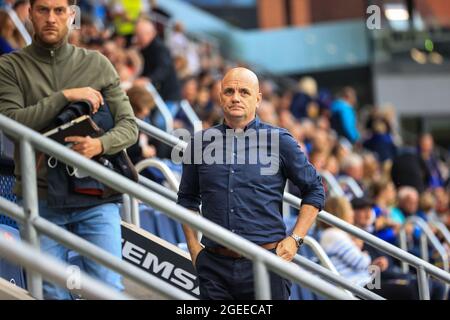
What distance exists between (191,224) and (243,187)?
81cm

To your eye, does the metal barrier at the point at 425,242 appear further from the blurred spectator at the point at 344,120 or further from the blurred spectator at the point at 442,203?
the blurred spectator at the point at 344,120

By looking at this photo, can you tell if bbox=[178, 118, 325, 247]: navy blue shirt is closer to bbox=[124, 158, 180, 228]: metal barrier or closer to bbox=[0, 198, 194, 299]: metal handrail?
bbox=[0, 198, 194, 299]: metal handrail

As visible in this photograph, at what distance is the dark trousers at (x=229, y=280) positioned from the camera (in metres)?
5.19

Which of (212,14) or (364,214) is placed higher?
(212,14)

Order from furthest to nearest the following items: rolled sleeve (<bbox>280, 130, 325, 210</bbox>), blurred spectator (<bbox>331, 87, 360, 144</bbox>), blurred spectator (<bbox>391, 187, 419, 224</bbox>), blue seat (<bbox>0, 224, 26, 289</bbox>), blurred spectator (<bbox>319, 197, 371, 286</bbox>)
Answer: blurred spectator (<bbox>331, 87, 360, 144</bbox>) < blurred spectator (<bbox>391, 187, 419, 224</bbox>) < blurred spectator (<bbox>319, 197, 371, 286</bbox>) < blue seat (<bbox>0, 224, 26, 289</bbox>) < rolled sleeve (<bbox>280, 130, 325, 210</bbox>)

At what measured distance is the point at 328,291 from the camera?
4.62m

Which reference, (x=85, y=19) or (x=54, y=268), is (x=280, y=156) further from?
(x=85, y=19)

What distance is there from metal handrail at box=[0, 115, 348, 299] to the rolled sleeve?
85 cm

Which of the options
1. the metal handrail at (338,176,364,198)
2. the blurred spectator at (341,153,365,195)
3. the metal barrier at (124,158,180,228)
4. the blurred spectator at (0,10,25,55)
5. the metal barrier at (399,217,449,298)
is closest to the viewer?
the metal barrier at (124,158,180,228)

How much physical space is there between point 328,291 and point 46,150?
Result: 1.25 meters

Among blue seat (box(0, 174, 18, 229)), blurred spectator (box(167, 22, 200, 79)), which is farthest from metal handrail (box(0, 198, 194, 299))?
blurred spectator (box(167, 22, 200, 79))

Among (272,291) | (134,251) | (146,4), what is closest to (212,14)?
(146,4)

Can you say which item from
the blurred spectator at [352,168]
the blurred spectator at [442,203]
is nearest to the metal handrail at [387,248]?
the blurred spectator at [352,168]

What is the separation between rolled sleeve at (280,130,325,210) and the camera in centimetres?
545
